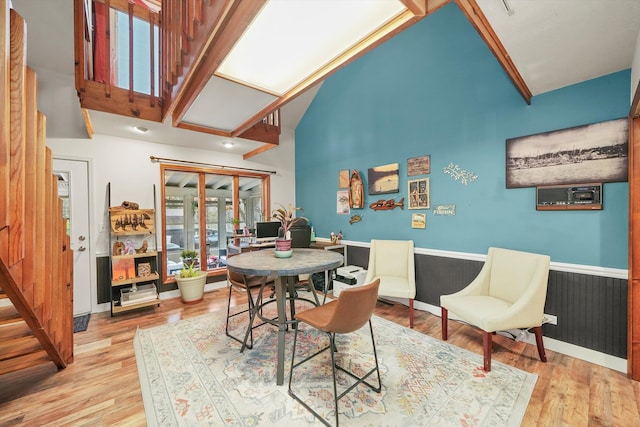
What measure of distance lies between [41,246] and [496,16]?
2898 mm

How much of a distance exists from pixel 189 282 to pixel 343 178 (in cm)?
281

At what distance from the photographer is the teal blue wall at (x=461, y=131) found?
2084 millimetres

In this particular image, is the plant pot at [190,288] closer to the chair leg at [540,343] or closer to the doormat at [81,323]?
the doormat at [81,323]

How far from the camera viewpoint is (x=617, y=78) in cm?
196

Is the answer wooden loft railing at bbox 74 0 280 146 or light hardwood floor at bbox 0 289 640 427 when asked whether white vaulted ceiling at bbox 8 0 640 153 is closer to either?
wooden loft railing at bbox 74 0 280 146

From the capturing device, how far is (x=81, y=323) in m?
2.99

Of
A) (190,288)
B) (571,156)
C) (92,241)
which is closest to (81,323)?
(92,241)

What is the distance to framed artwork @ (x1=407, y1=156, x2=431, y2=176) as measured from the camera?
3.11 metres

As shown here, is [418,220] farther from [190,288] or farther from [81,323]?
[81,323]

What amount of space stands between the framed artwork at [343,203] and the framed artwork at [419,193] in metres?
1.13

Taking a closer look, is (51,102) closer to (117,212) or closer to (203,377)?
(117,212)

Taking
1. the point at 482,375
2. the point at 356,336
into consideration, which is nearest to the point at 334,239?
the point at 356,336

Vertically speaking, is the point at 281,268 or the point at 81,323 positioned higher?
the point at 281,268

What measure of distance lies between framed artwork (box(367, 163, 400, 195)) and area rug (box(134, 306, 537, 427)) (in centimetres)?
185
